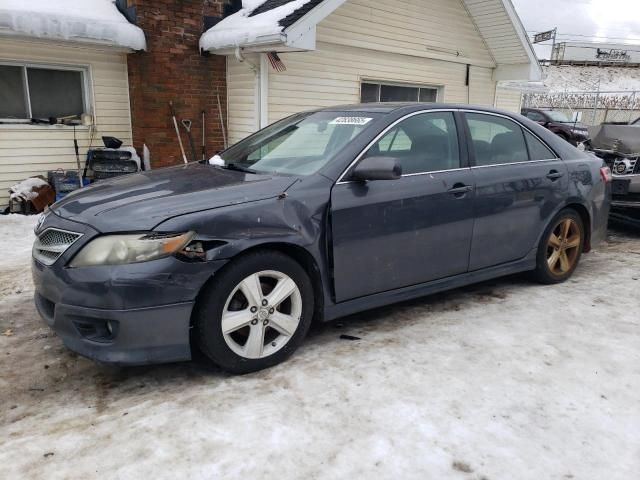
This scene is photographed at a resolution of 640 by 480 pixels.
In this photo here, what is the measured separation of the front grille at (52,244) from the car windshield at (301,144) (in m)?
1.25

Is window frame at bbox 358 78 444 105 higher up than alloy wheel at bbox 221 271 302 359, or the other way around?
window frame at bbox 358 78 444 105

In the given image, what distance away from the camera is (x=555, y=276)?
475 centimetres

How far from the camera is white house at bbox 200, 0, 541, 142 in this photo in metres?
7.89

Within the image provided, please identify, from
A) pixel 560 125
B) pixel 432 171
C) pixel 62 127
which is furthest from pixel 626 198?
pixel 560 125

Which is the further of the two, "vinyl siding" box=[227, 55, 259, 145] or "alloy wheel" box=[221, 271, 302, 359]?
"vinyl siding" box=[227, 55, 259, 145]

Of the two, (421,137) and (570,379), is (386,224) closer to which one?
(421,137)

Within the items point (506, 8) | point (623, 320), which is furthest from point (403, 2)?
point (623, 320)

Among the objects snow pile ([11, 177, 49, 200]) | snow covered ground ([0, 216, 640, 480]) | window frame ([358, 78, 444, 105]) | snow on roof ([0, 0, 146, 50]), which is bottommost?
snow covered ground ([0, 216, 640, 480])

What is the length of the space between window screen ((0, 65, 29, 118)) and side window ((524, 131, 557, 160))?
23.1 ft

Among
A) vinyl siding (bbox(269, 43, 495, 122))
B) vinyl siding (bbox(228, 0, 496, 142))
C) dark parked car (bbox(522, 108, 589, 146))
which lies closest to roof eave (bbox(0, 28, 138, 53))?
vinyl siding (bbox(228, 0, 496, 142))

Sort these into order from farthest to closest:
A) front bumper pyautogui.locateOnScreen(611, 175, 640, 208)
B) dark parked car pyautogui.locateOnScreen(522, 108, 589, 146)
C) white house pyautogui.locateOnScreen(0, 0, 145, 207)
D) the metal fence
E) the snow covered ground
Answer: the metal fence
dark parked car pyautogui.locateOnScreen(522, 108, 589, 146)
white house pyautogui.locateOnScreen(0, 0, 145, 207)
front bumper pyautogui.locateOnScreen(611, 175, 640, 208)
the snow covered ground

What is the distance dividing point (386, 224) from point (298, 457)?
1.62 meters

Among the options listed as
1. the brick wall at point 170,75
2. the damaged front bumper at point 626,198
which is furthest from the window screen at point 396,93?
the damaged front bumper at point 626,198

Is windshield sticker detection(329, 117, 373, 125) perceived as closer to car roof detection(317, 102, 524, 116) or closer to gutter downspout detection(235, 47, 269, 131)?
car roof detection(317, 102, 524, 116)
